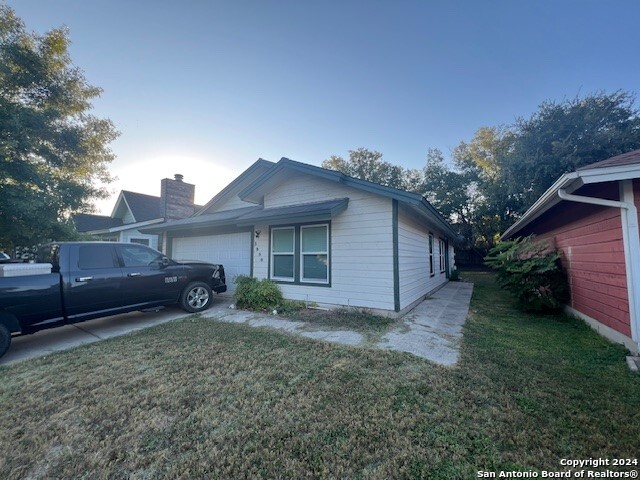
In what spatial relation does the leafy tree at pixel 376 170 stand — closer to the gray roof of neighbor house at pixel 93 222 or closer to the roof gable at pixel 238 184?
the roof gable at pixel 238 184

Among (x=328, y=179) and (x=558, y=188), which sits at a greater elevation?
(x=328, y=179)

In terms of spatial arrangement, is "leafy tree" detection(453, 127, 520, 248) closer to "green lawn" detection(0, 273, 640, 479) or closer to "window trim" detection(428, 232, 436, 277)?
"window trim" detection(428, 232, 436, 277)

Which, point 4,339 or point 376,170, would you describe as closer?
point 4,339

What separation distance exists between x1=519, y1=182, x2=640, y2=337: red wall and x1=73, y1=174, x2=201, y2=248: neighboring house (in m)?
15.0

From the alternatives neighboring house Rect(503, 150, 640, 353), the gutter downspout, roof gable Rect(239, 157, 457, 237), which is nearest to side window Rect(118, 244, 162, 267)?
roof gable Rect(239, 157, 457, 237)

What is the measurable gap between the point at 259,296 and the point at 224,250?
3.13m

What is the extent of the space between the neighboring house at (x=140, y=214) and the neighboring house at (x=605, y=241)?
14.6 m

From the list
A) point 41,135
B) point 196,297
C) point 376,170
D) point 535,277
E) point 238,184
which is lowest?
point 196,297

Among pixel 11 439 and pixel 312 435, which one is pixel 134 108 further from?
pixel 312 435

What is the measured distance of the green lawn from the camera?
192 centimetres

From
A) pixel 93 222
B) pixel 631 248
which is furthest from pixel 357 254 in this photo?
pixel 93 222

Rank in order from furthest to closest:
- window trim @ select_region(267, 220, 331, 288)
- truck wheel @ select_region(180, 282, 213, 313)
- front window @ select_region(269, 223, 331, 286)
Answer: front window @ select_region(269, 223, 331, 286)
window trim @ select_region(267, 220, 331, 288)
truck wheel @ select_region(180, 282, 213, 313)

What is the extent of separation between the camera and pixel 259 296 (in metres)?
6.96

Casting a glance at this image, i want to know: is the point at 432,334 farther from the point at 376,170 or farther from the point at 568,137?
the point at 376,170
